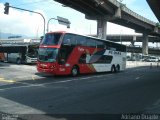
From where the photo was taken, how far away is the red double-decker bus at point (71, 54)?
1060 inches

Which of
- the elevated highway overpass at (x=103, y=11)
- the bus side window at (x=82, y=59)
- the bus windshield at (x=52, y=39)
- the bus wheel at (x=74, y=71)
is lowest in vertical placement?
the bus wheel at (x=74, y=71)

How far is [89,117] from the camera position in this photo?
10.4 metres

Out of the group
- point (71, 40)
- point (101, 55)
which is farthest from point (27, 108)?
point (101, 55)

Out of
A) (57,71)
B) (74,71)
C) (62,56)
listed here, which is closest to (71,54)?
(62,56)

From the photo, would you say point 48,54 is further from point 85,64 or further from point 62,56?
point 85,64

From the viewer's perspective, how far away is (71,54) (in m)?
28.3

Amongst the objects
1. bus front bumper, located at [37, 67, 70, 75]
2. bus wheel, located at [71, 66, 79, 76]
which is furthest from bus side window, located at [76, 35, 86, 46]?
bus front bumper, located at [37, 67, 70, 75]

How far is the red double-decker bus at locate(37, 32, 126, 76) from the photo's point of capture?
2692 cm

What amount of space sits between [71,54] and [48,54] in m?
2.15

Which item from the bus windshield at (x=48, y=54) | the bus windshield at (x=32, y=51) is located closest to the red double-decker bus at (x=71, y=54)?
the bus windshield at (x=48, y=54)

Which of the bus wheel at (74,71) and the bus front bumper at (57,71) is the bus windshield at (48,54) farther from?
the bus wheel at (74,71)

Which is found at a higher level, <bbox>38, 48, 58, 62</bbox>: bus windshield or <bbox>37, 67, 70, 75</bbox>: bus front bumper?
<bbox>38, 48, 58, 62</bbox>: bus windshield

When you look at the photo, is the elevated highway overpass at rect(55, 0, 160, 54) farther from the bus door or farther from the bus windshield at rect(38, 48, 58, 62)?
the bus windshield at rect(38, 48, 58, 62)

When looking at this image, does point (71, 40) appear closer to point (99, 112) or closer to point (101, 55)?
point (101, 55)
